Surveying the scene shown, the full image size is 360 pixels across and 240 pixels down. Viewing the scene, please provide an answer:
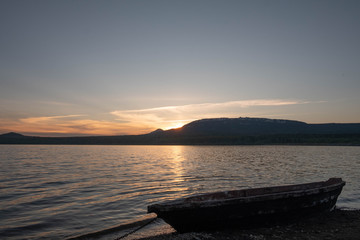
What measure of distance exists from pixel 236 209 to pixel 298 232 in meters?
2.85

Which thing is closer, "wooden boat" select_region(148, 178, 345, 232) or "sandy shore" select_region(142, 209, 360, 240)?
"wooden boat" select_region(148, 178, 345, 232)

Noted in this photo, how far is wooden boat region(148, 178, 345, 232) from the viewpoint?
10.3 metres

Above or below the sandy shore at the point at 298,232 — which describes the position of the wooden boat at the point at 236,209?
above

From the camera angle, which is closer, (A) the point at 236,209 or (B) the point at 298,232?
(A) the point at 236,209

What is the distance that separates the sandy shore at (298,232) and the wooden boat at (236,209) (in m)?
0.30

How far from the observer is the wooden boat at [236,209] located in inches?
406

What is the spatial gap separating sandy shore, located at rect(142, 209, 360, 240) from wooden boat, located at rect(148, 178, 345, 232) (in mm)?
301

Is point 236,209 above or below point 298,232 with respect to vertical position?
above

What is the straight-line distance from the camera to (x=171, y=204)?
10219 millimetres

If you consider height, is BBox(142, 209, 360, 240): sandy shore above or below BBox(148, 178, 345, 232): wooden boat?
below

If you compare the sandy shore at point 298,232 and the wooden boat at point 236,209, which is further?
the sandy shore at point 298,232

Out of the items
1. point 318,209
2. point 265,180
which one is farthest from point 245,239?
point 265,180

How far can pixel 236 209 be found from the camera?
433 inches

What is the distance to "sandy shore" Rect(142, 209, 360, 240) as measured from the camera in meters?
10.5
